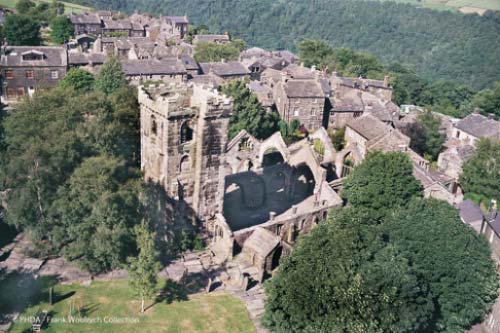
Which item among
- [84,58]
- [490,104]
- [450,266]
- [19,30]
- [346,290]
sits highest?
[19,30]

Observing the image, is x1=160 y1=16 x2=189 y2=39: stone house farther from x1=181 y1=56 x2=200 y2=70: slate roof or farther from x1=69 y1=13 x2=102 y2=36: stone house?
x1=181 y1=56 x2=200 y2=70: slate roof

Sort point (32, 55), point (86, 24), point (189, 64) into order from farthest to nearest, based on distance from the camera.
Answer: point (86, 24) → point (189, 64) → point (32, 55)

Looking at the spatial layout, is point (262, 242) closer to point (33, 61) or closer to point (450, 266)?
point (450, 266)

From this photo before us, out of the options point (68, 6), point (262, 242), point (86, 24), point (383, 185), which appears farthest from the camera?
point (68, 6)

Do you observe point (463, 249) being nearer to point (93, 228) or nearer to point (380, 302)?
point (380, 302)

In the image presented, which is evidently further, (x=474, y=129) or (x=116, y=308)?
(x=474, y=129)

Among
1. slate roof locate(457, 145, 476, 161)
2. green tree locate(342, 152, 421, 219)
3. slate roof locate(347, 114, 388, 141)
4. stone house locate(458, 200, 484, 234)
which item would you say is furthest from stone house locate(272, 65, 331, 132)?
stone house locate(458, 200, 484, 234)

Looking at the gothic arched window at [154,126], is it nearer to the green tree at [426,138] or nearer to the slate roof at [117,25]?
the green tree at [426,138]

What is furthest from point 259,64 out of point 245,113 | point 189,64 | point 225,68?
point 245,113
